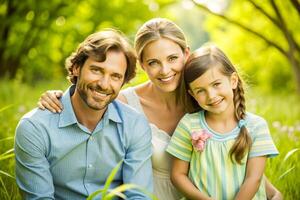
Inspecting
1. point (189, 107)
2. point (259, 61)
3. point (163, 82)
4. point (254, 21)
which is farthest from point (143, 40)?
point (259, 61)

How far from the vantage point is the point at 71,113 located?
9.55ft

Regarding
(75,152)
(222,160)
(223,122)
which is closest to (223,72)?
(223,122)

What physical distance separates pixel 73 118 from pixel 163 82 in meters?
0.69

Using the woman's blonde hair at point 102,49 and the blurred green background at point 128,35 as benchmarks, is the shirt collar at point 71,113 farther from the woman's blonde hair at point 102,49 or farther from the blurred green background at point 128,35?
the blurred green background at point 128,35

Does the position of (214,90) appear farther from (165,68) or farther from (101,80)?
(101,80)

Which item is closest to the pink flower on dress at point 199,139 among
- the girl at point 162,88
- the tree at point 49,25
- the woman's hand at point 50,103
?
the girl at point 162,88

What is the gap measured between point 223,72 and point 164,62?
0.40 meters

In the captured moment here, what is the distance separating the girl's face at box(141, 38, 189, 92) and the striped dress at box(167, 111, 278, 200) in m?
0.35

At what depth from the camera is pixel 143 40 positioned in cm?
332

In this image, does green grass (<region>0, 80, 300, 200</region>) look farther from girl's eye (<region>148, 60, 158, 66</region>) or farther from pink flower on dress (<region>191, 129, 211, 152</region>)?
girl's eye (<region>148, 60, 158, 66</region>)

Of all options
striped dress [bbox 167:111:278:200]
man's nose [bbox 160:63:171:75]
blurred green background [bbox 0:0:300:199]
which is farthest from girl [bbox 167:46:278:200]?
blurred green background [bbox 0:0:300:199]

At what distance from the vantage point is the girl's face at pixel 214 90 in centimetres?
300

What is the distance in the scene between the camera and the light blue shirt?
278 centimetres

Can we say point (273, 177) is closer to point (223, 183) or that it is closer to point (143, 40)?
point (223, 183)
